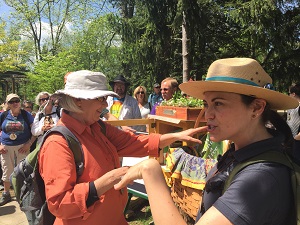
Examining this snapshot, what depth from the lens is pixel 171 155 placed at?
225 centimetres

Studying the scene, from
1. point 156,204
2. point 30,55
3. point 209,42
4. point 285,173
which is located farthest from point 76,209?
point 30,55

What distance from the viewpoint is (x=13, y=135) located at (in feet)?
17.4

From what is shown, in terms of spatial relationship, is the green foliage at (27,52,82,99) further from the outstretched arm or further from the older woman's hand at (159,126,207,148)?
the outstretched arm

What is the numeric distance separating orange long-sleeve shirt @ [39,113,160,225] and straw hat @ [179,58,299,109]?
852 mm

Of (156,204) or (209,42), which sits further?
(209,42)

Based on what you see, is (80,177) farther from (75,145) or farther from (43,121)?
(43,121)

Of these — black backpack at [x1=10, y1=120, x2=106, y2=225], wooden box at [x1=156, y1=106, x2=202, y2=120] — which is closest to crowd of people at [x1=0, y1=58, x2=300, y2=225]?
black backpack at [x1=10, y1=120, x2=106, y2=225]

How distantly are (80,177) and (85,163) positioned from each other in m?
0.09

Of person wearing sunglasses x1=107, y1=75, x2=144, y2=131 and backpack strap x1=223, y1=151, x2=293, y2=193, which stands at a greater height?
backpack strap x1=223, y1=151, x2=293, y2=193

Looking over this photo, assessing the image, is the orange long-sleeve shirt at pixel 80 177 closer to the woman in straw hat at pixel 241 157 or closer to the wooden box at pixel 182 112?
the woman in straw hat at pixel 241 157

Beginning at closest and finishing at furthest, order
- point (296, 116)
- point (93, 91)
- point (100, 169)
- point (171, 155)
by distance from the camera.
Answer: point (100, 169) < point (93, 91) < point (171, 155) < point (296, 116)

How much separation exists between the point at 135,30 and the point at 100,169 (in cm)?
1034

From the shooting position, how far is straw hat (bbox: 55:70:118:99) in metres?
1.86

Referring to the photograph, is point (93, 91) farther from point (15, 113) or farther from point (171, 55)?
point (171, 55)
